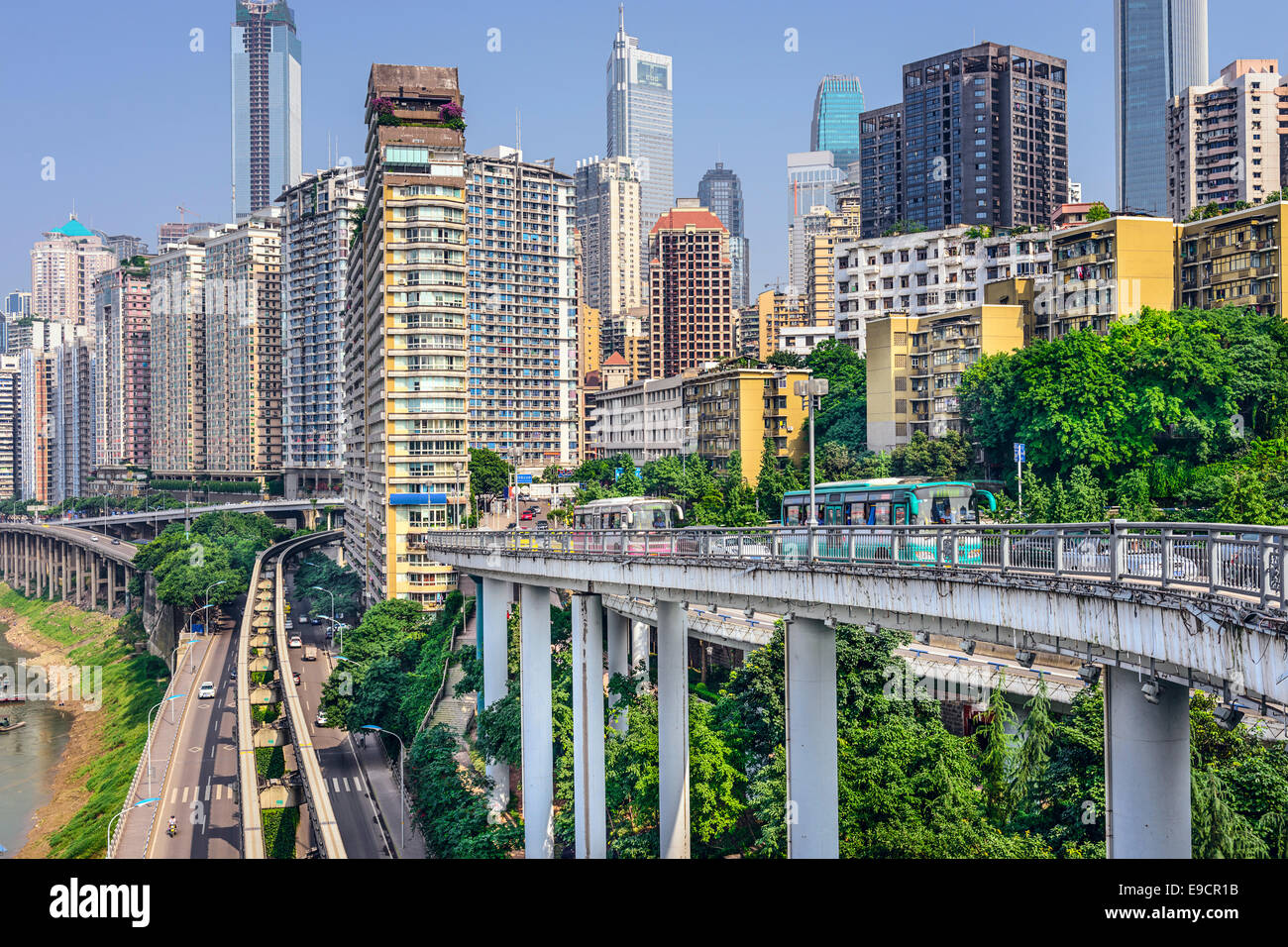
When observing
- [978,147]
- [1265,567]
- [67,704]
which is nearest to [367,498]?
[67,704]

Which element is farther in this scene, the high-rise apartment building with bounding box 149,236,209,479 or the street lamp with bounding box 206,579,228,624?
the high-rise apartment building with bounding box 149,236,209,479

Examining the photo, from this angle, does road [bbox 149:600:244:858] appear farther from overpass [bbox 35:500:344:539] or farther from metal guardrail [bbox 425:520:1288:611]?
overpass [bbox 35:500:344:539]

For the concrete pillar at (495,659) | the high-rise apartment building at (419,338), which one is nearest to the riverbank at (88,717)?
the concrete pillar at (495,659)

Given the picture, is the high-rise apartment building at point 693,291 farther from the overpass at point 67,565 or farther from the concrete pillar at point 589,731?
the concrete pillar at point 589,731

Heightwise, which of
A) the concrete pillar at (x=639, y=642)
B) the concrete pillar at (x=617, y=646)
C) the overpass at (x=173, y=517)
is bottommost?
the concrete pillar at (x=639, y=642)

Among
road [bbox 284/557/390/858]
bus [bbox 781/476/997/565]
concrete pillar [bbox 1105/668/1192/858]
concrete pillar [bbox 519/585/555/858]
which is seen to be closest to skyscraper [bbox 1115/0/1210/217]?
road [bbox 284/557/390/858]
